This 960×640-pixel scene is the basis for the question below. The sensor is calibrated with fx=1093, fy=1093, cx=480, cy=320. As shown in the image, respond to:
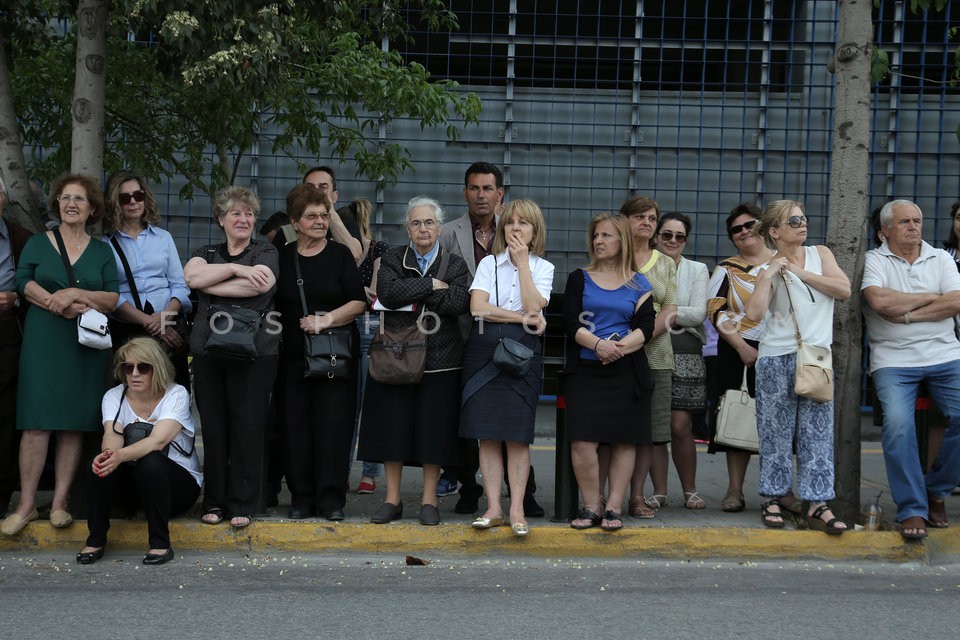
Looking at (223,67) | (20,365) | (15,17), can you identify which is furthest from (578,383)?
(15,17)

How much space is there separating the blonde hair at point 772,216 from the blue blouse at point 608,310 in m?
0.86

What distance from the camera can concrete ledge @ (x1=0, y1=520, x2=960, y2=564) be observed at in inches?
244

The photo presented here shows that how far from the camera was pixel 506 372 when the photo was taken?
6.25 m

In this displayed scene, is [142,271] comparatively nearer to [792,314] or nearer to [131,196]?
[131,196]

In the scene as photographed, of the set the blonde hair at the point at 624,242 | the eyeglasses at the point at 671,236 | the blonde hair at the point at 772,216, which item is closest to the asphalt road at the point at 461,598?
the blonde hair at the point at 624,242

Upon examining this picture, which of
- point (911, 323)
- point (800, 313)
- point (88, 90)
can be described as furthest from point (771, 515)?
point (88, 90)

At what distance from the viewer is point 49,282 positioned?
20.4ft

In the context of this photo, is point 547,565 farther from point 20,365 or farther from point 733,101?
point 733,101

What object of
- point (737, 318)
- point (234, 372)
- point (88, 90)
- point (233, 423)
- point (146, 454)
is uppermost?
point (88, 90)

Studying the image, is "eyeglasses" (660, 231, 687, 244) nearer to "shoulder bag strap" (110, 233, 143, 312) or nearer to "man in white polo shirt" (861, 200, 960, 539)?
"man in white polo shirt" (861, 200, 960, 539)

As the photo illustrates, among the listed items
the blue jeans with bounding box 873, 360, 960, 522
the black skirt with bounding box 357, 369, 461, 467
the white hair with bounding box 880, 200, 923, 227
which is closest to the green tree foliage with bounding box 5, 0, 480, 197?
the black skirt with bounding box 357, 369, 461, 467

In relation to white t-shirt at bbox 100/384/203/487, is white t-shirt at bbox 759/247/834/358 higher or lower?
higher

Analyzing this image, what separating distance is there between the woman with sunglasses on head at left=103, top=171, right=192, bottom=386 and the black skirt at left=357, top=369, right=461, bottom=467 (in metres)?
1.25

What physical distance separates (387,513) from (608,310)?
1.77 metres
